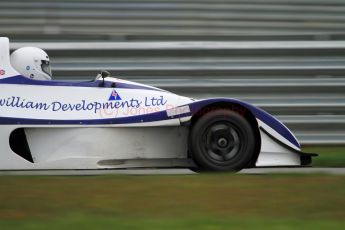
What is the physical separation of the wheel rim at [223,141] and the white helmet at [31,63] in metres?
1.74

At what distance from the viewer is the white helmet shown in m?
6.91

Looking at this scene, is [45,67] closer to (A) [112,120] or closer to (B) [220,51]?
(A) [112,120]

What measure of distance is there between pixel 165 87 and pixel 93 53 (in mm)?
1005

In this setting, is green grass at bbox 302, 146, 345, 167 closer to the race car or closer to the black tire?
the race car

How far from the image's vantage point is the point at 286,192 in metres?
5.47

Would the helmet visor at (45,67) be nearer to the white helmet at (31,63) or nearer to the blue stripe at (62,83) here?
the white helmet at (31,63)

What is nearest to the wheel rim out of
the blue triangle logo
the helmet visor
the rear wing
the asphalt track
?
the asphalt track

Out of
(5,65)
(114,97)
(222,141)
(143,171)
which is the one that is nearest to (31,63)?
(5,65)

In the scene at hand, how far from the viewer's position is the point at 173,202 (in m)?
5.11

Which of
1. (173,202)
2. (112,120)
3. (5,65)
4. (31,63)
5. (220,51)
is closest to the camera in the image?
(173,202)

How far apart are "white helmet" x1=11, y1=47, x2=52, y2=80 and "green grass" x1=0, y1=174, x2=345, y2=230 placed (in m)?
1.23

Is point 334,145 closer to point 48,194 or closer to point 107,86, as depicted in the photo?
point 107,86

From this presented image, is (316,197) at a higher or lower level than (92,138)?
lower

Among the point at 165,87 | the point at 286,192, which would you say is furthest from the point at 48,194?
the point at 165,87
